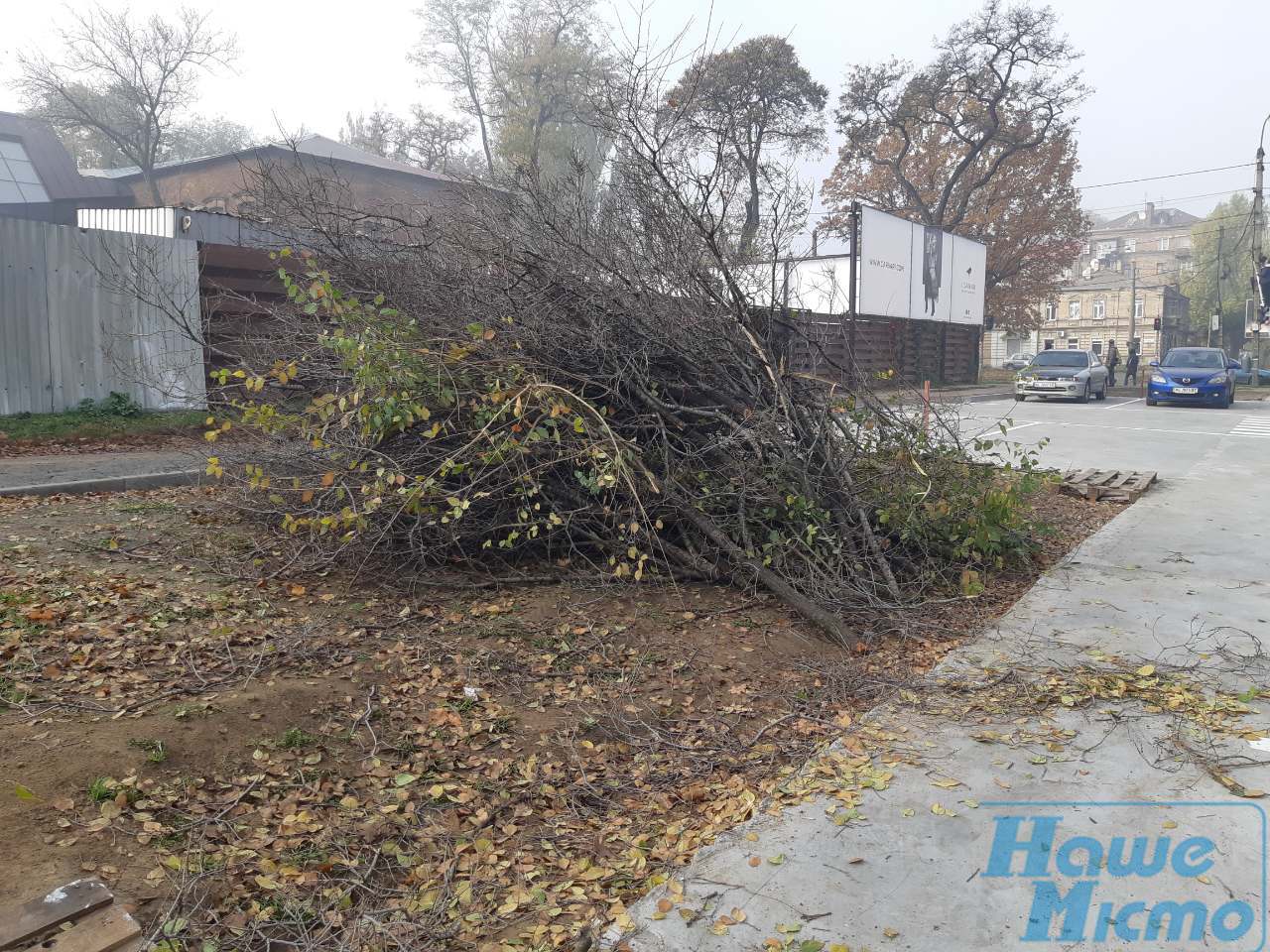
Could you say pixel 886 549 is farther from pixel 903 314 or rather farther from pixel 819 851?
pixel 903 314

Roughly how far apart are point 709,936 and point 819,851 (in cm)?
56

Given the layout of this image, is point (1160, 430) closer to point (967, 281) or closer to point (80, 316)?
point (967, 281)

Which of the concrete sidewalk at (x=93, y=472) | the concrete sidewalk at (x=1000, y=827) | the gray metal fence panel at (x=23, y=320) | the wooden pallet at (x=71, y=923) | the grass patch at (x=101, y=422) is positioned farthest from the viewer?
the gray metal fence panel at (x=23, y=320)

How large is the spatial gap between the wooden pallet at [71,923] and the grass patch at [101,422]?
882 centimetres

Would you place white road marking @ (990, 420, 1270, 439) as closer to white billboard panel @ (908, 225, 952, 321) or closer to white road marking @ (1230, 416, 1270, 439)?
white road marking @ (1230, 416, 1270, 439)

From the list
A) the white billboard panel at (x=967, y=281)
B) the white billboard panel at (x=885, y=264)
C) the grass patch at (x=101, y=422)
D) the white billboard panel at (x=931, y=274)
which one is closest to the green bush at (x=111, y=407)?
the grass patch at (x=101, y=422)

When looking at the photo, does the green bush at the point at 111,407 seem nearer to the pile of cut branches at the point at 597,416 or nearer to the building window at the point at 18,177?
the pile of cut branches at the point at 597,416

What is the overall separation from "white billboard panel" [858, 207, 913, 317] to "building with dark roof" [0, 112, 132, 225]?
24.4 meters

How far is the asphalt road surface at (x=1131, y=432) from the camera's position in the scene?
520 inches

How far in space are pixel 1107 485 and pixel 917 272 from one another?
61.5 ft

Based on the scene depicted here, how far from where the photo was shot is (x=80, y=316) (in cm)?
1193

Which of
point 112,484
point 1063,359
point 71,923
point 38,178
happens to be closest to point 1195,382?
point 1063,359

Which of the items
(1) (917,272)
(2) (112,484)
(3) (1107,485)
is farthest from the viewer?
(1) (917,272)

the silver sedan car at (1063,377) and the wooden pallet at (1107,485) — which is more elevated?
the silver sedan car at (1063,377)
